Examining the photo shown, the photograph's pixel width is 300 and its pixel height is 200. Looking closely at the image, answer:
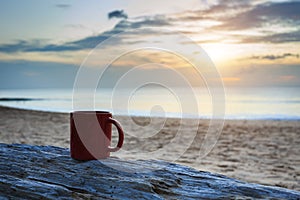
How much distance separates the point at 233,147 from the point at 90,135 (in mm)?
6240

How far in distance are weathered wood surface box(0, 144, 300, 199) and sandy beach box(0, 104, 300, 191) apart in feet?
→ 11.7

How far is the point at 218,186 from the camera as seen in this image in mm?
1643

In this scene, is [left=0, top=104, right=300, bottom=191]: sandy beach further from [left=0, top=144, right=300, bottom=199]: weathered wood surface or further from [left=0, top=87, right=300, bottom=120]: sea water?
[left=0, top=144, right=300, bottom=199]: weathered wood surface

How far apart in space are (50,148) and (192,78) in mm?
1099

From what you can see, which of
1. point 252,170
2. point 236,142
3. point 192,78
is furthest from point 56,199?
point 236,142

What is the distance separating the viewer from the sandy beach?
557cm

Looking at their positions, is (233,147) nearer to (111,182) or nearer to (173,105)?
(111,182)

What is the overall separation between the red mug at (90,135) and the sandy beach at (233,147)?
359 cm

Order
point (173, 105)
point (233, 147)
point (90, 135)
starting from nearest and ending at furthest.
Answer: point (90, 135) < point (233, 147) < point (173, 105)

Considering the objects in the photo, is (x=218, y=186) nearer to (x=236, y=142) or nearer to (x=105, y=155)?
(x=105, y=155)

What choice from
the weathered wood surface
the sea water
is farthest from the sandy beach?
the weathered wood surface

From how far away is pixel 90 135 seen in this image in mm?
1875

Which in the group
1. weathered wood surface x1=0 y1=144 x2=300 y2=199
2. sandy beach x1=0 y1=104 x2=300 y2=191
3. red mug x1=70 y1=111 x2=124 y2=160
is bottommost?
sandy beach x1=0 y1=104 x2=300 y2=191

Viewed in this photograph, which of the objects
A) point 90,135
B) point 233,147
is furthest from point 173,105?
point 90,135
